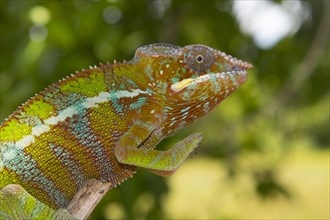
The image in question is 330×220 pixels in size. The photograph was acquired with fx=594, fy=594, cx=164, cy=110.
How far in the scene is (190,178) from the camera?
22688 millimetres

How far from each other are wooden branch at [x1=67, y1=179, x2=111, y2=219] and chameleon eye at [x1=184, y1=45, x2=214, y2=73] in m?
0.44

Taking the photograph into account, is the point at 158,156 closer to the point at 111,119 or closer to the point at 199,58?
the point at 111,119

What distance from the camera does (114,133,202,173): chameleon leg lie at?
5.44 ft

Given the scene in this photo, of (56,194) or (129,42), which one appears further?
(129,42)

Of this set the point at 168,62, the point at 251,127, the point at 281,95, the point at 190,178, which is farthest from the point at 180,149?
the point at 190,178

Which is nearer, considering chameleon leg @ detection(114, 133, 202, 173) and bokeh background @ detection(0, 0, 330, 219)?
chameleon leg @ detection(114, 133, 202, 173)

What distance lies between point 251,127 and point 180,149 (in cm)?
339

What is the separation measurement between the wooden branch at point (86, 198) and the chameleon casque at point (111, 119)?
20 millimetres

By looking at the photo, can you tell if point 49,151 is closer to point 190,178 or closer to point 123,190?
point 123,190

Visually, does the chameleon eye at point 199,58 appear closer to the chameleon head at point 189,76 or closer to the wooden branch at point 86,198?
the chameleon head at point 189,76

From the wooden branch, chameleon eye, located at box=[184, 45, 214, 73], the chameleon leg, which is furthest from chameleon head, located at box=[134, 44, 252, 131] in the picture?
the wooden branch

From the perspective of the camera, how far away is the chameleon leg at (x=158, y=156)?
166 cm

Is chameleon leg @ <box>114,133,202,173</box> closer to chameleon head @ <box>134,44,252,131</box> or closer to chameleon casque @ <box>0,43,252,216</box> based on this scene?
chameleon casque @ <box>0,43,252,216</box>

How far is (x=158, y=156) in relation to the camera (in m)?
1.71
